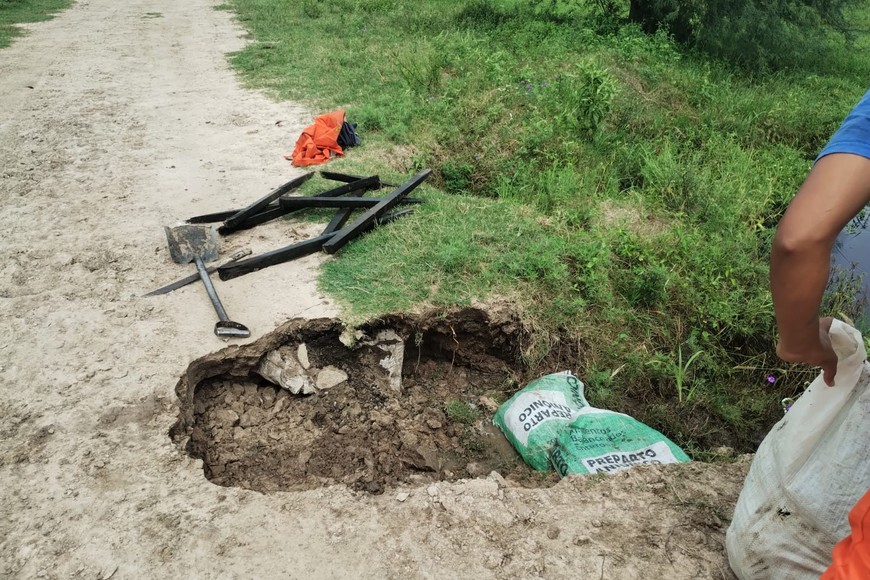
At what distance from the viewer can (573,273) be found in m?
4.05

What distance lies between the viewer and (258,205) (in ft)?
14.6

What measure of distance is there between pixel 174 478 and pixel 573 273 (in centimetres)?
267

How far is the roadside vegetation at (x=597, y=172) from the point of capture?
3.69m

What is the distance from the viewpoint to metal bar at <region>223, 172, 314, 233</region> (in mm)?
4340

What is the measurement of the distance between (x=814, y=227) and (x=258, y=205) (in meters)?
3.87

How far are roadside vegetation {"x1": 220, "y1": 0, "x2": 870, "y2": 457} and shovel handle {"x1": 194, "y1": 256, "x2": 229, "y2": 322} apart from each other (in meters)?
0.68

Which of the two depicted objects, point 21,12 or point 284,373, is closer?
point 284,373

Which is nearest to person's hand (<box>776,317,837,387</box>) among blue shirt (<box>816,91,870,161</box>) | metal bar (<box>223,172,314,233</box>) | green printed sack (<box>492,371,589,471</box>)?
blue shirt (<box>816,91,870,161</box>)

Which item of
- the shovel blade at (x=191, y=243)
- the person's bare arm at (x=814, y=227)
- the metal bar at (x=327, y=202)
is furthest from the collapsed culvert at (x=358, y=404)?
the person's bare arm at (x=814, y=227)

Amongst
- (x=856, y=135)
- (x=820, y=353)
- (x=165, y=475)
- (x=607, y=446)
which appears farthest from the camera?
(x=607, y=446)

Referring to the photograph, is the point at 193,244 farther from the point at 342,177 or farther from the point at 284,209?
the point at 342,177

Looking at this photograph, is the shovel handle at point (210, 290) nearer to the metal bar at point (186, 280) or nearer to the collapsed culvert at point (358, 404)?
the metal bar at point (186, 280)

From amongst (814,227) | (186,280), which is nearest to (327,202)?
(186,280)

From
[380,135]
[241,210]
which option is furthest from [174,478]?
[380,135]
